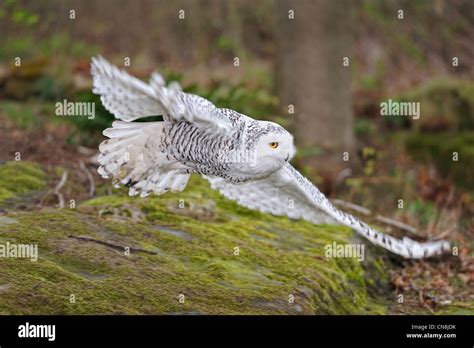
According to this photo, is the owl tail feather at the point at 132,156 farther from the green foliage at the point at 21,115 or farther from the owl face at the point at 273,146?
the green foliage at the point at 21,115

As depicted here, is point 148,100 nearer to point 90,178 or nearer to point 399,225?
point 90,178

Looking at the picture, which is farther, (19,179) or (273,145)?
(19,179)

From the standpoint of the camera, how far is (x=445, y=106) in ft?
47.9

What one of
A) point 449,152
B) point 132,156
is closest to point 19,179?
point 132,156

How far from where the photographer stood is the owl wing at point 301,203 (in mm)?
6324

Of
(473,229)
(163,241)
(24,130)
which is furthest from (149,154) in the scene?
(473,229)

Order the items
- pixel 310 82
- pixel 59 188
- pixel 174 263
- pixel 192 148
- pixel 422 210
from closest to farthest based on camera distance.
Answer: pixel 192 148, pixel 174 263, pixel 59 188, pixel 422 210, pixel 310 82

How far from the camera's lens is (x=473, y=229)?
30.6 ft

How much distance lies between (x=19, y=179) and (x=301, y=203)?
107 inches

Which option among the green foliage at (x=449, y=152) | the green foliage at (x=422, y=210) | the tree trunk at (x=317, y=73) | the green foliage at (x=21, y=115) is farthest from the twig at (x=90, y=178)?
the green foliage at (x=449, y=152)

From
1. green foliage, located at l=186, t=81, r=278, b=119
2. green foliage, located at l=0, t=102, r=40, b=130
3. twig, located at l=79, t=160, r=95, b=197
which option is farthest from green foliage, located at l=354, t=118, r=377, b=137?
twig, located at l=79, t=160, r=95, b=197

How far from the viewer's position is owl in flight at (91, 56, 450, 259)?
547cm

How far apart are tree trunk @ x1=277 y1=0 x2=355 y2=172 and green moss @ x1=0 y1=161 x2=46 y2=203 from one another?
474 cm

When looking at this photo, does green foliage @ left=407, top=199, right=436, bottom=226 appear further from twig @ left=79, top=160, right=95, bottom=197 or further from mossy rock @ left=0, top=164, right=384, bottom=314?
twig @ left=79, top=160, right=95, bottom=197
